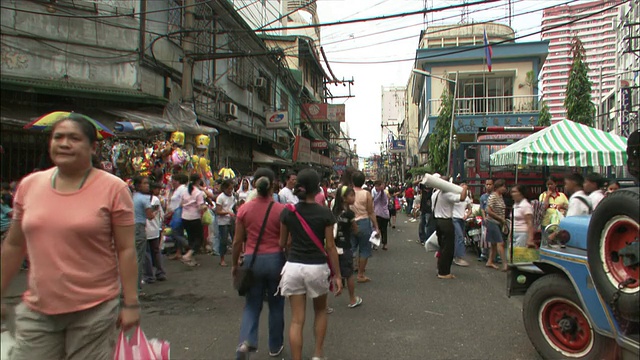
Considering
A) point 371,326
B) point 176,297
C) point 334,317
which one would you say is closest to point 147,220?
point 176,297

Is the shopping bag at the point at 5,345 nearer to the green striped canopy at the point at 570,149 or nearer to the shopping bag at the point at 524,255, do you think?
the shopping bag at the point at 524,255

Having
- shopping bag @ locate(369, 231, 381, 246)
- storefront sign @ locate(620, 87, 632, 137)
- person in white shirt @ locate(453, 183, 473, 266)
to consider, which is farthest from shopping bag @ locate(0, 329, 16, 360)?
storefront sign @ locate(620, 87, 632, 137)

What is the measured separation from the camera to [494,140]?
38.0 feet

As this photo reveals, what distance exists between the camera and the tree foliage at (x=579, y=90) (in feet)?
52.1

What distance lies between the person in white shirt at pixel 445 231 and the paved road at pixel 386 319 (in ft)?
0.89

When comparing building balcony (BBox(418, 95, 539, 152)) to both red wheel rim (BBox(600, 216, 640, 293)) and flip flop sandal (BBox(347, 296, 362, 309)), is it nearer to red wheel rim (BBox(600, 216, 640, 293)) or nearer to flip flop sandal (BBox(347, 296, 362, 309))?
flip flop sandal (BBox(347, 296, 362, 309))

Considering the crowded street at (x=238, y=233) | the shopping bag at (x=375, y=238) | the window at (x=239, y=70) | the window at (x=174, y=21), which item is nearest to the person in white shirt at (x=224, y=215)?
the crowded street at (x=238, y=233)

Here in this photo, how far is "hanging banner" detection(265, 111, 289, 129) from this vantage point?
2150 centimetres

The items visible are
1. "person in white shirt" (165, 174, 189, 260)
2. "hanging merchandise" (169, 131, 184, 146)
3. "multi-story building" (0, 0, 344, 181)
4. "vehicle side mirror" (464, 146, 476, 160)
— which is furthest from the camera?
"vehicle side mirror" (464, 146, 476, 160)

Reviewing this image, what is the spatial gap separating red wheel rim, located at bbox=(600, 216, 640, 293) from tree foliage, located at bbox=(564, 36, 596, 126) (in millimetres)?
15261

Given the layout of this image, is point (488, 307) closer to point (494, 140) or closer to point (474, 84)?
point (494, 140)

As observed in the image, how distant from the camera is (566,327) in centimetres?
373

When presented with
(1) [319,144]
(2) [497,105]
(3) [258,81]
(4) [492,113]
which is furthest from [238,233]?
(1) [319,144]

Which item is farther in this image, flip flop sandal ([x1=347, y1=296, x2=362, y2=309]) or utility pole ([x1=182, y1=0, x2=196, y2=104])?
utility pole ([x1=182, y1=0, x2=196, y2=104])
